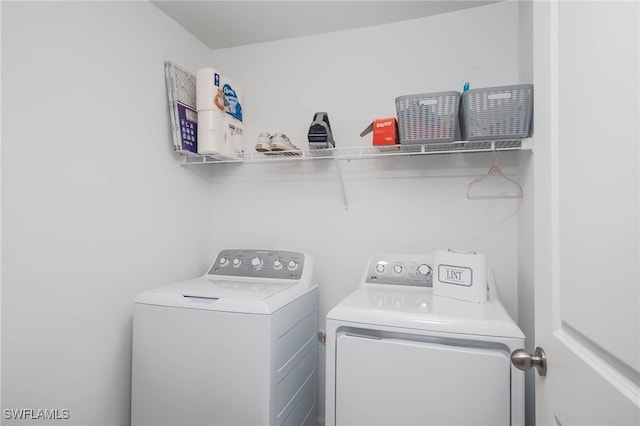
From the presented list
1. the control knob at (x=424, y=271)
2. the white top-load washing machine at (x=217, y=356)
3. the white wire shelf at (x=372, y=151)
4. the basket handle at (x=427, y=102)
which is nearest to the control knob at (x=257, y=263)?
the white top-load washing machine at (x=217, y=356)

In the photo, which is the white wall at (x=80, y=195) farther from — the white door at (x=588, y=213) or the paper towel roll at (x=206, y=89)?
the white door at (x=588, y=213)

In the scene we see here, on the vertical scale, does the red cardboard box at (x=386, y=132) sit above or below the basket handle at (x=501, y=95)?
below

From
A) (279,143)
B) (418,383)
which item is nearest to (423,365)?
(418,383)

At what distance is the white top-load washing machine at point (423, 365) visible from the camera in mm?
1077

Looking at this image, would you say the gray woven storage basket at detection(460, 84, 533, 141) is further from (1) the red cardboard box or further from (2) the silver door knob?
(2) the silver door knob

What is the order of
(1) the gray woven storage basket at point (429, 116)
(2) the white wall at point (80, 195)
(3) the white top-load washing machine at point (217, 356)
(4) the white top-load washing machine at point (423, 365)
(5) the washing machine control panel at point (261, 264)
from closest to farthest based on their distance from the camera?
1. (4) the white top-load washing machine at point (423, 365)
2. (2) the white wall at point (80, 195)
3. (3) the white top-load washing machine at point (217, 356)
4. (1) the gray woven storage basket at point (429, 116)
5. (5) the washing machine control panel at point (261, 264)

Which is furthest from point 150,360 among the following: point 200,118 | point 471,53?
point 471,53

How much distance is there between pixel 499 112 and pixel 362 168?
2.56ft

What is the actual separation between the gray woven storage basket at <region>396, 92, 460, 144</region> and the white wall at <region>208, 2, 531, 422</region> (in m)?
0.37

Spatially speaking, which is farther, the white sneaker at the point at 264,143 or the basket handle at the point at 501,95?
the white sneaker at the point at 264,143

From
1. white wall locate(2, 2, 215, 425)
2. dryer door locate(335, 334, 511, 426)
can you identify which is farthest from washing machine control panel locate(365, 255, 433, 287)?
white wall locate(2, 2, 215, 425)

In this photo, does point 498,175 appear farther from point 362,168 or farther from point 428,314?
point 428,314

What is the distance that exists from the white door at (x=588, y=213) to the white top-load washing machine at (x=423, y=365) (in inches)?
10.2

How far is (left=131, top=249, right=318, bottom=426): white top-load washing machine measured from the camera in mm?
1324
